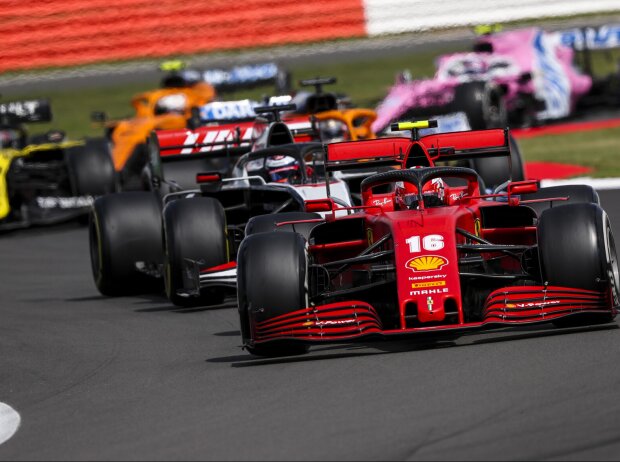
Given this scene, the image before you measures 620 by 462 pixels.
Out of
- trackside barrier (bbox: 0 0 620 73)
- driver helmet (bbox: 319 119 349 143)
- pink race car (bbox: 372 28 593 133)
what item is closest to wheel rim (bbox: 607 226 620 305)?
driver helmet (bbox: 319 119 349 143)

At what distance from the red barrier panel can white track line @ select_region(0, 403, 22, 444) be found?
2573 centimetres

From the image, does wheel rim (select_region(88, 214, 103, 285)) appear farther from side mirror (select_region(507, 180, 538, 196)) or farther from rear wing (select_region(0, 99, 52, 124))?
rear wing (select_region(0, 99, 52, 124))

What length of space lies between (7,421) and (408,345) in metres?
2.51

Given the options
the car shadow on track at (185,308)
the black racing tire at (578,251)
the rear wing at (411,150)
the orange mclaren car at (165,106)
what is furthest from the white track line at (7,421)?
the orange mclaren car at (165,106)

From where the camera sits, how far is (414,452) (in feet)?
21.0

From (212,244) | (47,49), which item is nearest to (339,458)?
(212,244)

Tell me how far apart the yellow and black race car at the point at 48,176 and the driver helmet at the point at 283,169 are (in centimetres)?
560

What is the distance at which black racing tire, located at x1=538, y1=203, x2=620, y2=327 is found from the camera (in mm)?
8781

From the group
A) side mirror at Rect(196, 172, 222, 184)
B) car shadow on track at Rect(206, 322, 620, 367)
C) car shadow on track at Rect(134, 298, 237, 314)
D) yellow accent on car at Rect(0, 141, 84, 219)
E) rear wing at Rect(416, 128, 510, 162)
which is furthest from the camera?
yellow accent on car at Rect(0, 141, 84, 219)

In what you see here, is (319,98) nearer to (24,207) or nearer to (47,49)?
(24,207)

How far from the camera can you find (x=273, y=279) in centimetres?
881

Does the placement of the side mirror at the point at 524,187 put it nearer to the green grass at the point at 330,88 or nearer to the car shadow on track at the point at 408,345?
the car shadow on track at the point at 408,345

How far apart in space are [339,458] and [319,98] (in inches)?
423

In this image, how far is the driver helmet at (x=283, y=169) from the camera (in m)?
13.5
